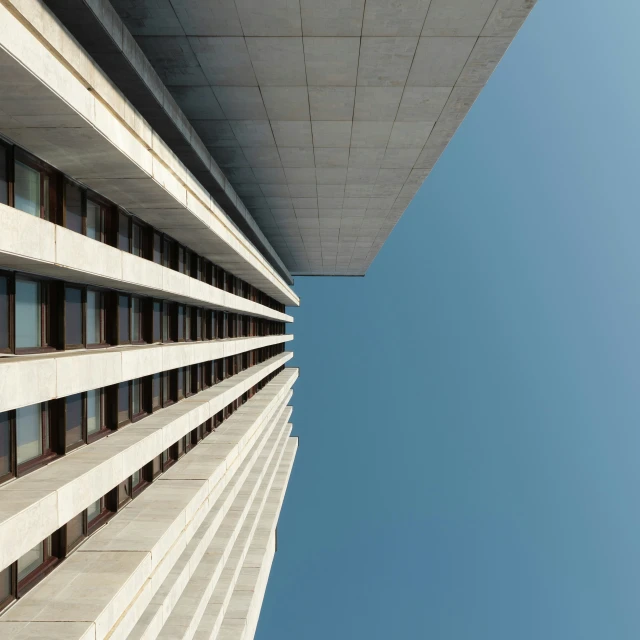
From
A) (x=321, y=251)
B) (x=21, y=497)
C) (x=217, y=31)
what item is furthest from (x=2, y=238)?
(x=321, y=251)

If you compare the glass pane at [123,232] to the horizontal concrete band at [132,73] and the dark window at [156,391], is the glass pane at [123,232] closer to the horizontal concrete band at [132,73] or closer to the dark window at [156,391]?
the horizontal concrete band at [132,73]

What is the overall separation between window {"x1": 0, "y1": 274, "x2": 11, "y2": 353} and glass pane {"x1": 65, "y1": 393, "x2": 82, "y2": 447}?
2697 millimetres

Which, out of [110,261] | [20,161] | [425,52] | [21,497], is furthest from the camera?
[425,52]

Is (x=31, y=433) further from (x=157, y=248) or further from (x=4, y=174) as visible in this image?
(x=157, y=248)

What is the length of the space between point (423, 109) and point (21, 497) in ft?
55.5

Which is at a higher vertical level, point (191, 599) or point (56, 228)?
point (56, 228)

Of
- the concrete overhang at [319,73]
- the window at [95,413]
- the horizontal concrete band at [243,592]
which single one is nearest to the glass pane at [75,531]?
the window at [95,413]

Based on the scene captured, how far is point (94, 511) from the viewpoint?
13953 millimetres

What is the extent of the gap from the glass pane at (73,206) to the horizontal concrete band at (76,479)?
5.65 metres

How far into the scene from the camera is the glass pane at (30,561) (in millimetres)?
10578

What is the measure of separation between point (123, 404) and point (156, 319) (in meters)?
4.15

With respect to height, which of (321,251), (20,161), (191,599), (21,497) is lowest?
(191,599)

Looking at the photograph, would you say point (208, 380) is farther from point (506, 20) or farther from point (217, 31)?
point (506, 20)

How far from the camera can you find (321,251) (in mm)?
46250
